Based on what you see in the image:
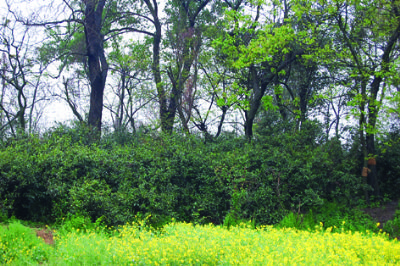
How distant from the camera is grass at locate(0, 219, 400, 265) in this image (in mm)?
5270

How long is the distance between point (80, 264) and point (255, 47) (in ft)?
31.8

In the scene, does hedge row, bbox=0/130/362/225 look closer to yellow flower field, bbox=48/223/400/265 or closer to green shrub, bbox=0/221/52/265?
green shrub, bbox=0/221/52/265

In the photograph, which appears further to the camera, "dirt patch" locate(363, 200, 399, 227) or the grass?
"dirt patch" locate(363, 200, 399, 227)

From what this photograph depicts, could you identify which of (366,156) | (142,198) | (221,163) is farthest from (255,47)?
(142,198)

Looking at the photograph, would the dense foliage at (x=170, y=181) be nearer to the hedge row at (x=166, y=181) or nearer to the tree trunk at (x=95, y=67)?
the hedge row at (x=166, y=181)

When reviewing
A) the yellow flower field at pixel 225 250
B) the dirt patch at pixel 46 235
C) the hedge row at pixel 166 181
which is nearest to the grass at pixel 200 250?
the yellow flower field at pixel 225 250

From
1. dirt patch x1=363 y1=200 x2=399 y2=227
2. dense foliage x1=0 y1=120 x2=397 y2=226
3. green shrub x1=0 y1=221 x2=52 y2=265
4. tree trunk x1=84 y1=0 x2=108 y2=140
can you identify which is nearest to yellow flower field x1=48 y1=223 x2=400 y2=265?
green shrub x1=0 y1=221 x2=52 y2=265

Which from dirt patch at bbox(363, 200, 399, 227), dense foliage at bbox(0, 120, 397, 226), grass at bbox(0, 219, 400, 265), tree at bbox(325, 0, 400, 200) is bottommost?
dirt patch at bbox(363, 200, 399, 227)

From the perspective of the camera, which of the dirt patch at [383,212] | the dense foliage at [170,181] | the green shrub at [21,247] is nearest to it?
the green shrub at [21,247]

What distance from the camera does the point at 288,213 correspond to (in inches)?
380

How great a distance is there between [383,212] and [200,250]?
9104 millimetres

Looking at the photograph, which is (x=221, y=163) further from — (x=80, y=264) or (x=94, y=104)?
(x=94, y=104)

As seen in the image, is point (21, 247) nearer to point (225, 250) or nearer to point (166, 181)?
point (225, 250)

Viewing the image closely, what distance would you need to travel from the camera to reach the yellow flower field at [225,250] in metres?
5.24
